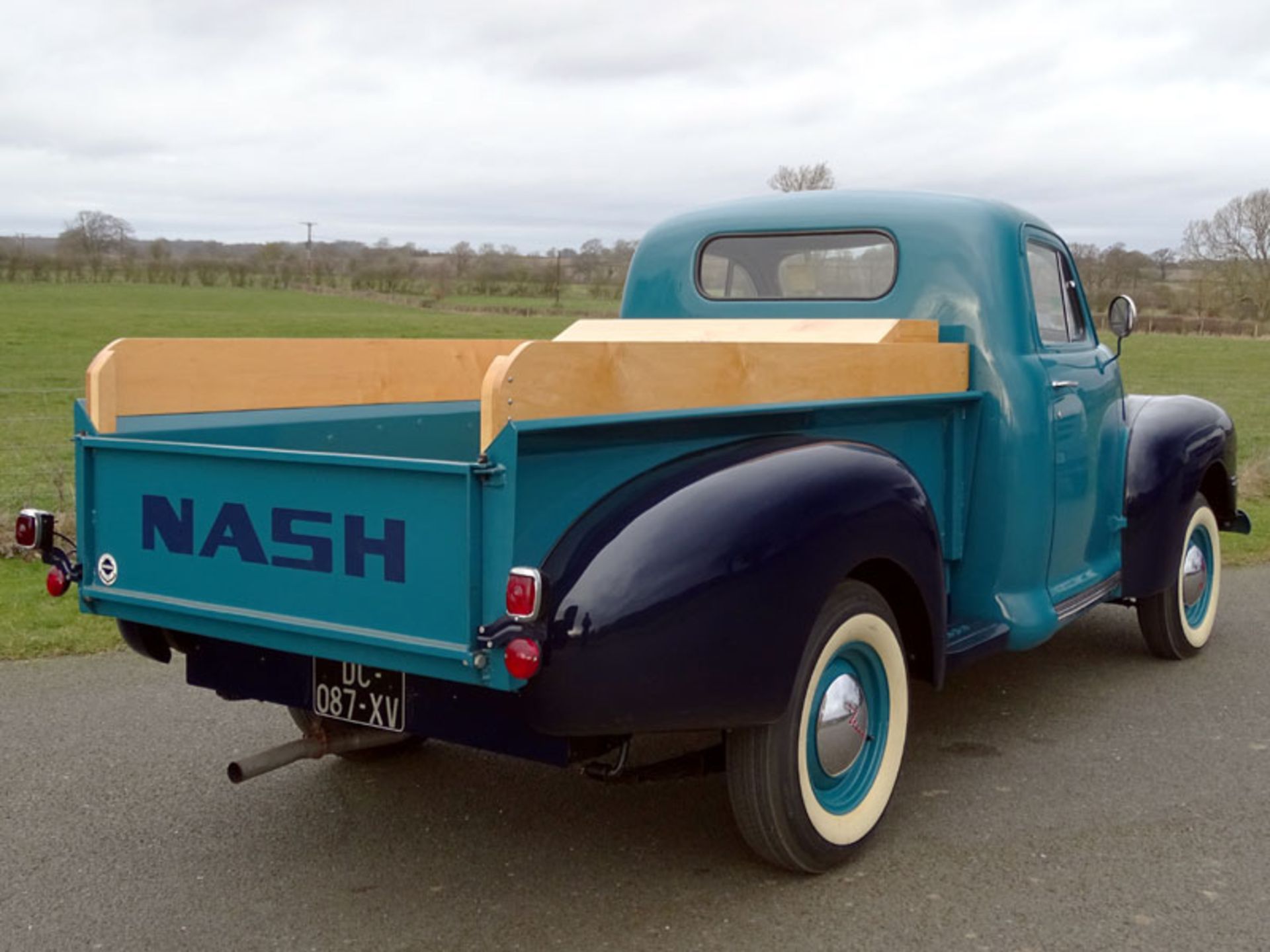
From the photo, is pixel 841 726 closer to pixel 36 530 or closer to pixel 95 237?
pixel 36 530

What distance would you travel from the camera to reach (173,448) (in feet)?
10.2

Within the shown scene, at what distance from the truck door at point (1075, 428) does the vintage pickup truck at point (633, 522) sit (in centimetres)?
3

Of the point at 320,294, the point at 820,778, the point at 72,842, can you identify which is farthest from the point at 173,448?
the point at 320,294

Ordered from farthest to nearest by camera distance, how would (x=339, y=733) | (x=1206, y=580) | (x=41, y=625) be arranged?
(x=1206, y=580) < (x=41, y=625) < (x=339, y=733)

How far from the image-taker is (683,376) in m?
3.10

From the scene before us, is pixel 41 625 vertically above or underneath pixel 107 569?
underneath

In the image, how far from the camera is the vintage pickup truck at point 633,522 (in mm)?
2771

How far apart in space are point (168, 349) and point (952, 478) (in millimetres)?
2421

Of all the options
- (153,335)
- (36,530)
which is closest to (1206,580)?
(36,530)

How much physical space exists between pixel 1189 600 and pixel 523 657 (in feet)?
13.2

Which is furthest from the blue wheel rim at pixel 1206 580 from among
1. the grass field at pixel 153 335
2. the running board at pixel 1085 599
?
the grass field at pixel 153 335

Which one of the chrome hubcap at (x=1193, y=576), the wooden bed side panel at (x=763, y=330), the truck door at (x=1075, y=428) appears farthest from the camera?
the chrome hubcap at (x=1193, y=576)

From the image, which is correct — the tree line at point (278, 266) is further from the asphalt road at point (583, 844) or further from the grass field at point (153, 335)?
the asphalt road at point (583, 844)

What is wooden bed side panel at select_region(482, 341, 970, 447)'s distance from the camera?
8.74 ft
